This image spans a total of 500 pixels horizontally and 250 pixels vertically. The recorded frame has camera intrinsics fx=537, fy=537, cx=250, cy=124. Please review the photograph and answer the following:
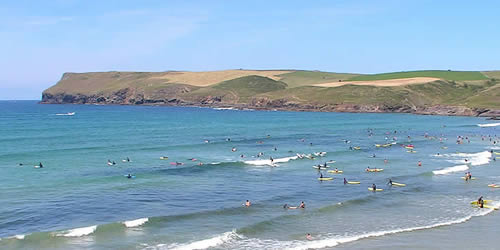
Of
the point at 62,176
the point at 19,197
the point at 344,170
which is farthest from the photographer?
the point at 344,170

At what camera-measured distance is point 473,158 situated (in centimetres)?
8762

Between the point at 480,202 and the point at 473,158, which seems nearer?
the point at 480,202

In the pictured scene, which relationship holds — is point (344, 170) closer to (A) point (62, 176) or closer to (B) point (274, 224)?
(B) point (274, 224)

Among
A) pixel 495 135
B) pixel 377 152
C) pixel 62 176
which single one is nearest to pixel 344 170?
pixel 377 152

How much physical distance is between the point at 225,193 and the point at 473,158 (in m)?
49.3

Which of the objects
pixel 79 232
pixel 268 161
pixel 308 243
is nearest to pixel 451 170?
pixel 268 161

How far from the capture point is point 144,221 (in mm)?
44656

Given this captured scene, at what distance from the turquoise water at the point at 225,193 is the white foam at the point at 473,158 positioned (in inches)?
12.6

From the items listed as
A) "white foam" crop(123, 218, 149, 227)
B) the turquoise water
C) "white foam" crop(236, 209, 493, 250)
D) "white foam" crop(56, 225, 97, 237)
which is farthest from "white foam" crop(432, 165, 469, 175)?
"white foam" crop(56, 225, 97, 237)

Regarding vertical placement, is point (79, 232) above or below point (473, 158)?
above

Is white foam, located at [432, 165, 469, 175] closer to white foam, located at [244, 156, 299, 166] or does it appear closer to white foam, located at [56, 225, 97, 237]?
white foam, located at [244, 156, 299, 166]

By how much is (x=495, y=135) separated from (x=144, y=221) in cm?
10444

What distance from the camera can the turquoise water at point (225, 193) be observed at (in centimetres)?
4144

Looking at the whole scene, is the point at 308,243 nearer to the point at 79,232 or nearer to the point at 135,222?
the point at 135,222
